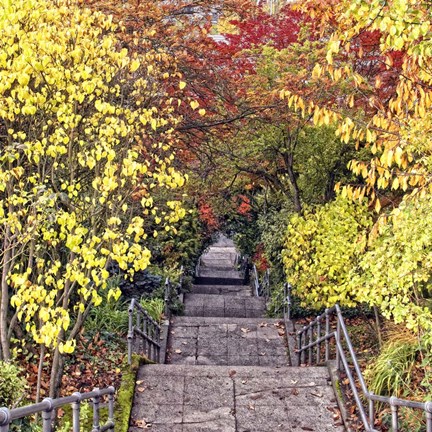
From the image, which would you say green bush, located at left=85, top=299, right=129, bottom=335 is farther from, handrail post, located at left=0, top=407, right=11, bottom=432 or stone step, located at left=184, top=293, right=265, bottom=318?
handrail post, located at left=0, top=407, right=11, bottom=432

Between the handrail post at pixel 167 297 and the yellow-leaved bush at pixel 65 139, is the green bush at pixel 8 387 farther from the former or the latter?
the handrail post at pixel 167 297

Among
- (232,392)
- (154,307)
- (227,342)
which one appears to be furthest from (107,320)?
(232,392)

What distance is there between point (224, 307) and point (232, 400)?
7973 mm

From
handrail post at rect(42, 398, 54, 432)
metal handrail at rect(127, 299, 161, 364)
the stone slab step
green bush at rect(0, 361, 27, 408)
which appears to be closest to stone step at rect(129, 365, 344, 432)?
metal handrail at rect(127, 299, 161, 364)

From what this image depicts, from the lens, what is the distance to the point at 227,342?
11312 millimetres

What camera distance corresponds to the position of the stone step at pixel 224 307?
15.3 metres

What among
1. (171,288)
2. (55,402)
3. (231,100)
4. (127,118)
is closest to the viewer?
(55,402)

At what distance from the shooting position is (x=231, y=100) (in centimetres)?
1050

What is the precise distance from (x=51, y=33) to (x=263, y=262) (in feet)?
47.5

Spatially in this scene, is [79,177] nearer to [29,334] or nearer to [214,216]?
[29,334]

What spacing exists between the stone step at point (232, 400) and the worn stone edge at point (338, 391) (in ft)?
0.26

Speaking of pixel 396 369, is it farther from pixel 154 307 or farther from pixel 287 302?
pixel 154 307

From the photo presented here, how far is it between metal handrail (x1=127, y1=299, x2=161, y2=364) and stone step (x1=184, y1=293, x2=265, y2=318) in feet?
13.1

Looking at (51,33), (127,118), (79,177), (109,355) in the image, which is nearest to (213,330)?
(109,355)
